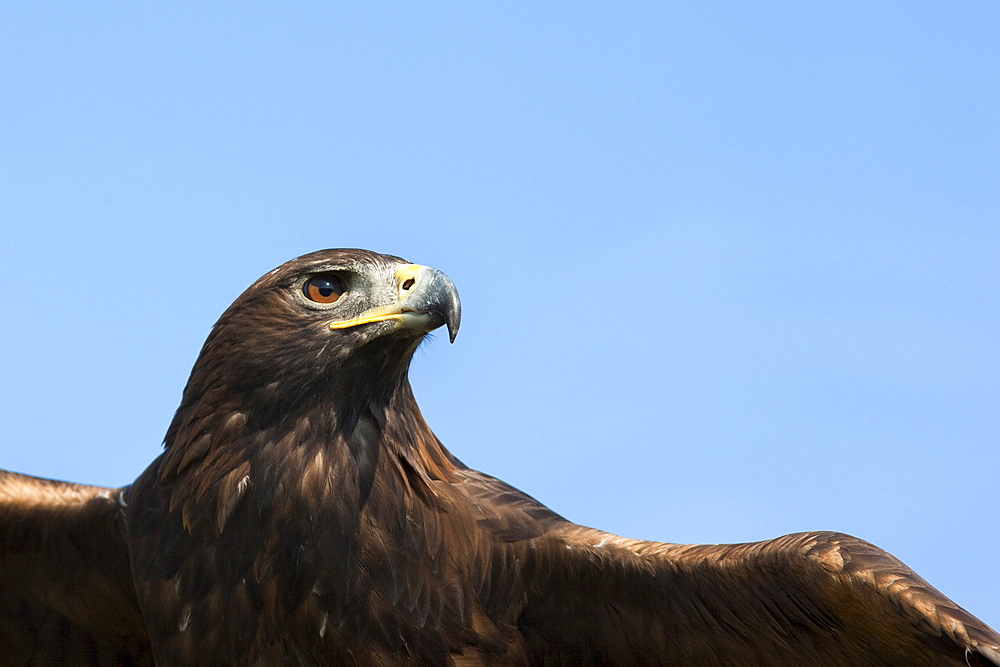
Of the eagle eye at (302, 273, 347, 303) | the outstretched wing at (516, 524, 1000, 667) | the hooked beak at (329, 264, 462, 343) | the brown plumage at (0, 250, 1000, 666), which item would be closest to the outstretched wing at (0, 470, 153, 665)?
the brown plumage at (0, 250, 1000, 666)

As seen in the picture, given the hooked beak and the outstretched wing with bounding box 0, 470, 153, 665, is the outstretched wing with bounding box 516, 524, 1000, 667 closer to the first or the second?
the hooked beak

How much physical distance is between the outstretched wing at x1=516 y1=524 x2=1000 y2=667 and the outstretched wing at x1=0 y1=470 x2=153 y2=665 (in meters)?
2.47

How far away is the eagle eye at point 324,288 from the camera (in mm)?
7473

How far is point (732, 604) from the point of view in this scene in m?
7.65

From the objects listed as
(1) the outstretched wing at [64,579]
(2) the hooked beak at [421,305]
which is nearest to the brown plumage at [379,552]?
(2) the hooked beak at [421,305]

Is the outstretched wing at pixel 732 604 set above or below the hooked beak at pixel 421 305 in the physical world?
below

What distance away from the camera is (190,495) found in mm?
7398

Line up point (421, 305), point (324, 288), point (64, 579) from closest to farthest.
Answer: point (421, 305)
point (324, 288)
point (64, 579)

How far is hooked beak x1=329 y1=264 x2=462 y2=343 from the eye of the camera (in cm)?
720

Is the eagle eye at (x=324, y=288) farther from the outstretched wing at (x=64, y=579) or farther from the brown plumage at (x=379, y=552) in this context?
the outstretched wing at (x=64, y=579)

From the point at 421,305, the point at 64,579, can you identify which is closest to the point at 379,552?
the point at 421,305

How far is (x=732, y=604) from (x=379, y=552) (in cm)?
186

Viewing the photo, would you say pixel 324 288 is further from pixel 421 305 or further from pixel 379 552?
pixel 379 552

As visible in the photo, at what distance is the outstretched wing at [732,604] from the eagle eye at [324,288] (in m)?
1.68
